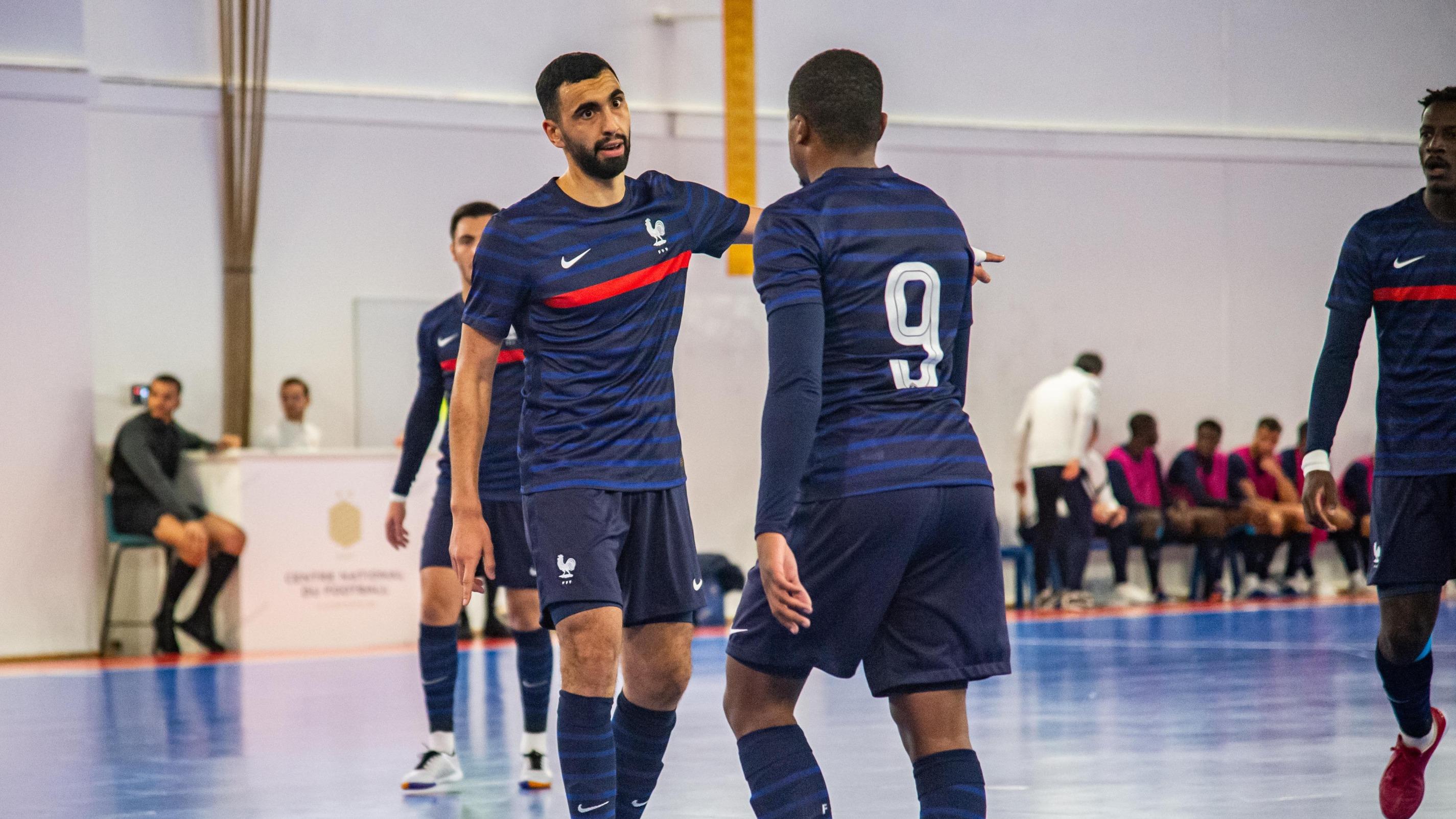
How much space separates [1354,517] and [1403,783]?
39.3 ft

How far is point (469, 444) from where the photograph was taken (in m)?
3.97

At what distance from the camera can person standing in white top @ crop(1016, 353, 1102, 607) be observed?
14.2 m

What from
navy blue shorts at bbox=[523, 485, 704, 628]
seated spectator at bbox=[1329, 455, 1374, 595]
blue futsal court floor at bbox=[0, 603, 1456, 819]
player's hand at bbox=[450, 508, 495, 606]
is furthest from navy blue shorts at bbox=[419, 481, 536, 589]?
seated spectator at bbox=[1329, 455, 1374, 595]

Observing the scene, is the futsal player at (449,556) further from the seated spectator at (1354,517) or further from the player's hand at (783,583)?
the seated spectator at (1354,517)

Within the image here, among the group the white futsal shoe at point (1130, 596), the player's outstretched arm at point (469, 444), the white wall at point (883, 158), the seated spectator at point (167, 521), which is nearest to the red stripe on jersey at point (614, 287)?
the player's outstretched arm at point (469, 444)

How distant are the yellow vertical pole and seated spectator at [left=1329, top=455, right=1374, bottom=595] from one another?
245 inches

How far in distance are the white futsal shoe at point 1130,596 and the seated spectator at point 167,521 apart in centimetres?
775

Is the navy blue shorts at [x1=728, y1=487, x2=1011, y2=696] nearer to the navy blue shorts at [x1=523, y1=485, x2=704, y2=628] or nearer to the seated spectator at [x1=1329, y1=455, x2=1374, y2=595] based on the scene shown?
the navy blue shorts at [x1=523, y1=485, x2=704, y2=628]

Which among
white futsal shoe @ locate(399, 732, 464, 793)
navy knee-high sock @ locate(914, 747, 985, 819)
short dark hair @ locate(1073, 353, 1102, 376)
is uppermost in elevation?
short dark hair @ locate(1073, 353, 1102, 376)

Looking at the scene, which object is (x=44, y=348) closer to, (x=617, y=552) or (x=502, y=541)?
(x=502, y=541)

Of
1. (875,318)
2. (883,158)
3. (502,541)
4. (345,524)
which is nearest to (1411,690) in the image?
(875,318)

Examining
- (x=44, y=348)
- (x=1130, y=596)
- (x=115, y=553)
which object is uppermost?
(x=44, y=348)

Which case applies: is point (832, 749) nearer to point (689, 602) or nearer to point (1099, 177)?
point (689, 602)

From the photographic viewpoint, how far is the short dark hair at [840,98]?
10.4 feet
